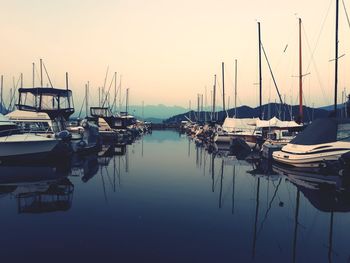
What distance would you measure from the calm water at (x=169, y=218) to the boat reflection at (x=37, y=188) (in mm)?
45

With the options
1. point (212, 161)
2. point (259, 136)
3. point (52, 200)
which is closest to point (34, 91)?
point (212, 161)

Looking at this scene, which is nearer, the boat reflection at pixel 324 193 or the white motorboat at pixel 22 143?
the boat reflection at pixel 324 193

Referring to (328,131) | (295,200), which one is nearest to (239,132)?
(328,131)

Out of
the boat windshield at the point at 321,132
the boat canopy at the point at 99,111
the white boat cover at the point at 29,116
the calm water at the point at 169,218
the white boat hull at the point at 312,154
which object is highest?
the boat canopy at the point at 99,111

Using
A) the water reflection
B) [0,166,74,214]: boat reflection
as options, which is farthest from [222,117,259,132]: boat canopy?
[0,166,74,214]: boat reflection

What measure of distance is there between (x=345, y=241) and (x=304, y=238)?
1193 mm

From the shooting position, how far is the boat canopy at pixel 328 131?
2156 centimetres

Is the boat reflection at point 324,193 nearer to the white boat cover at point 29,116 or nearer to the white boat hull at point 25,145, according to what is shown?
the white boat hull at point 25,145

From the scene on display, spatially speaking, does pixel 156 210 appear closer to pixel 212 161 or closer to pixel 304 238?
pixel 304 238

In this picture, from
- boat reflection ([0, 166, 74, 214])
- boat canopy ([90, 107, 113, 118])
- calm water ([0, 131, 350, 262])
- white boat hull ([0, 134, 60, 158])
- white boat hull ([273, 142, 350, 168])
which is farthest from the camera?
boat canopy ([90, 107, 113, 118])

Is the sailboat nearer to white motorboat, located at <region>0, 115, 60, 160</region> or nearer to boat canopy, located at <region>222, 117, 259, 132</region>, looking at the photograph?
white motorboat, located at <region>0, 115, 60, 160</region>

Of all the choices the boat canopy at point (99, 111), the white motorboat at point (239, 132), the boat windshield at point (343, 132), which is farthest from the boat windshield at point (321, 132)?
the boat canopy at point (99, 111)

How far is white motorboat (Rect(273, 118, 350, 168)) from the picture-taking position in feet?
70.0

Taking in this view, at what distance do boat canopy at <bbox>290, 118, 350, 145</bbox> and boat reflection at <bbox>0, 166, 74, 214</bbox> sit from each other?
15.7 m
